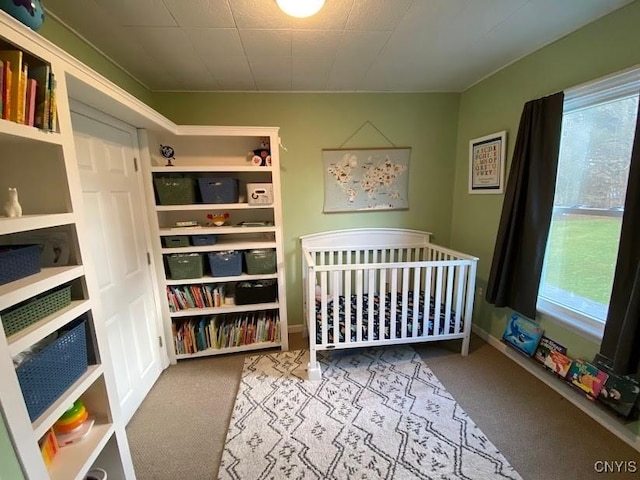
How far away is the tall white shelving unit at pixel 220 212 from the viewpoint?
6.67 ft

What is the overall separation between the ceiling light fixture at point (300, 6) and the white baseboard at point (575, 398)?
2.60m

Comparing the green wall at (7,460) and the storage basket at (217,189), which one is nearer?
the green wall at (7,460)

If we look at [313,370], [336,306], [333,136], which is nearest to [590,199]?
[336,306]

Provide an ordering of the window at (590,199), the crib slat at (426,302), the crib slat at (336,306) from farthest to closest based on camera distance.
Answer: the crib slat at (426,302) → the crib slat at (336,306) → the window at (590,199)

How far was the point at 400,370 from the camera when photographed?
2090 millimetres

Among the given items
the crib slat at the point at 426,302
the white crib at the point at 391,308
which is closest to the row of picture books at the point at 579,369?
the white crib at the point at 391,308

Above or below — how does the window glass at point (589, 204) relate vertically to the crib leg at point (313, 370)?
above

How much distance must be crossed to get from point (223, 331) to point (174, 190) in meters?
1.22

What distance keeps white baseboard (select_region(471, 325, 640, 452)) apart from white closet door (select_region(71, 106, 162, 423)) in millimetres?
2805

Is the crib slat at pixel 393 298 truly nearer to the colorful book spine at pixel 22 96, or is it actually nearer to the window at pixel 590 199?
the window at pixel 590 199

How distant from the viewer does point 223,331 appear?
229cm

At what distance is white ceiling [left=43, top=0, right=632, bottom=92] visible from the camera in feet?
4.37

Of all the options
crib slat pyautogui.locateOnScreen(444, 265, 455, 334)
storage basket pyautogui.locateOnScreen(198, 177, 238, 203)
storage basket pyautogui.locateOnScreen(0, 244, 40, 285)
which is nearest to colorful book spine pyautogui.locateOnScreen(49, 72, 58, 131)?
storage basket pyautogui.locateOnScreen(0, 244, 40, 285)

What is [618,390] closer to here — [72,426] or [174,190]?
[72,426]
